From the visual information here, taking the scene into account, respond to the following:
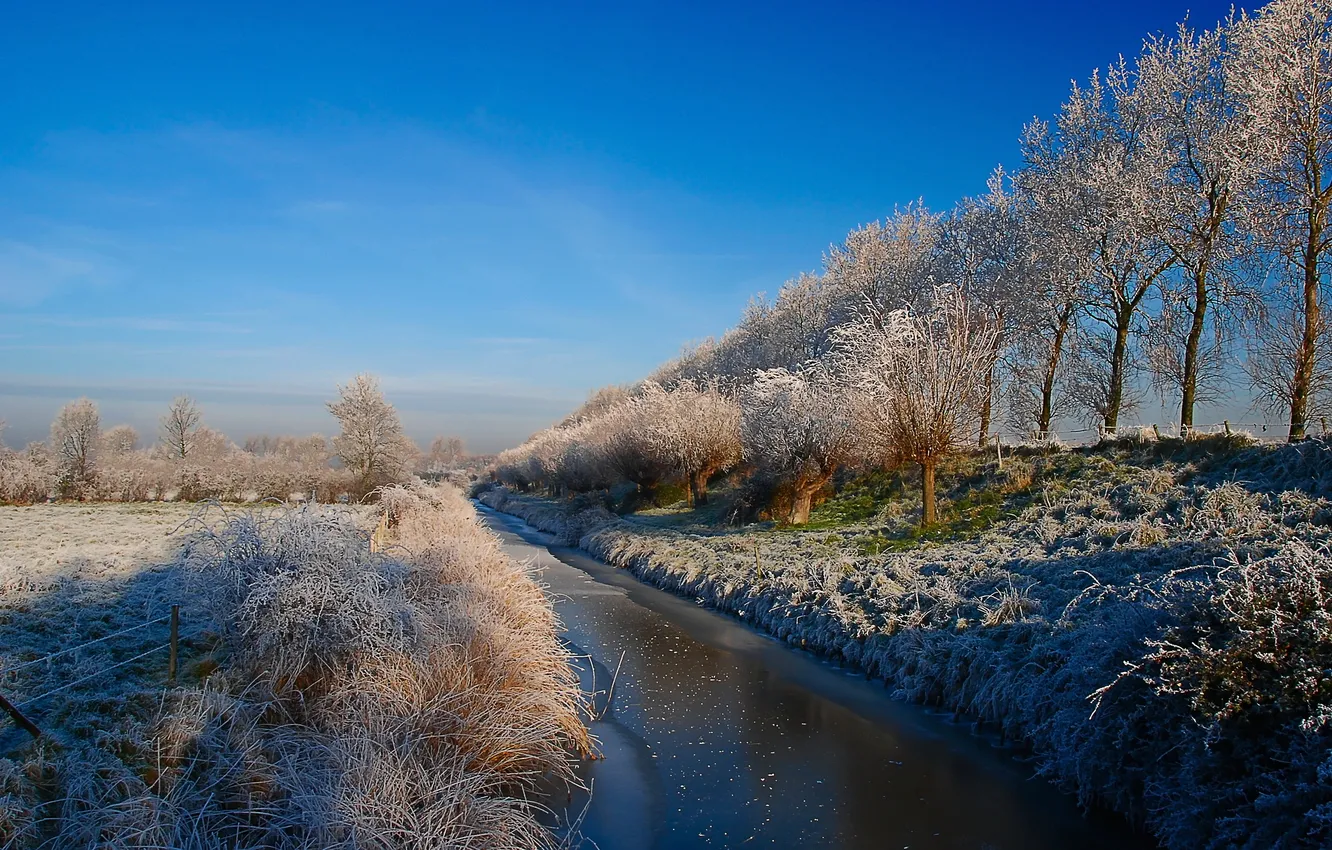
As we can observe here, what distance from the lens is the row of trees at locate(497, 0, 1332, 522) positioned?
15453 millimetres

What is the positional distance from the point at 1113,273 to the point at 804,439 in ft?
29.4

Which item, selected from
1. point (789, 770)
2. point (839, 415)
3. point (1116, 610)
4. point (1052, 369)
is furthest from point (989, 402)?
point (789, 770)

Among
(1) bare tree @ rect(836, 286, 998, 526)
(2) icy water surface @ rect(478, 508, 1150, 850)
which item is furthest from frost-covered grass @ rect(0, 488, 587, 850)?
(1) bare tree @ rect(836, 286, 998, 526)

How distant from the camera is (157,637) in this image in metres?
9.78

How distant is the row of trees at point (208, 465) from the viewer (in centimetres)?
3178

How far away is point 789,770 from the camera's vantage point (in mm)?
8820

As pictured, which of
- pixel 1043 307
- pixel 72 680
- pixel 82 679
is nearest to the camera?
pixel 82 679

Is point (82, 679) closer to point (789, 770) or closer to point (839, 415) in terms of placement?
point (789, 770)

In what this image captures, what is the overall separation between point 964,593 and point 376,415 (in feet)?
125

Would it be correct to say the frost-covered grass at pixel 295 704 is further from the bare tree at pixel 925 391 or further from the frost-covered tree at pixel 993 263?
the frost-covered tree at pixel 993 263

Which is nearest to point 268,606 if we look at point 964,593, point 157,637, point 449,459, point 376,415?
point 157,637

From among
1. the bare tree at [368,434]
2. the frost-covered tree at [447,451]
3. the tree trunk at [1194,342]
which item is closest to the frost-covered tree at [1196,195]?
the tree trunk at [1194,342]

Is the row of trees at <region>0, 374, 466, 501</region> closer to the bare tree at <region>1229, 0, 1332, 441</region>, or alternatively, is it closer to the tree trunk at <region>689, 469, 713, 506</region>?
the tree trunk at <region>689, 469, 713, 506</region>

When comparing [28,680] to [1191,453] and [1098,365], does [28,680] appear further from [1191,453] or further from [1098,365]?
[1098,365]
